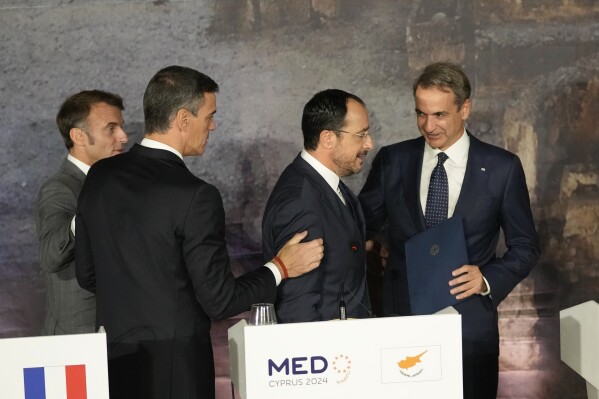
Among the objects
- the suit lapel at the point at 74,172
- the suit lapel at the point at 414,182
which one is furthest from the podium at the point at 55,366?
the suit lapel at the point at 414,182

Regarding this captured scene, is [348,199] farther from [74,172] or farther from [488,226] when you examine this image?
[74,172]

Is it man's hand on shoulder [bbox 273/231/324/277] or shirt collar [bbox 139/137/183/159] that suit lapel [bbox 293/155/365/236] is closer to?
man's hand on shoulder [bbox 273/231/324/277]

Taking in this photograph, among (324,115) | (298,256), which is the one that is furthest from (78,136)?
(298,256)

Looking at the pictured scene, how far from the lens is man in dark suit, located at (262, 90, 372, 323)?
136 inches

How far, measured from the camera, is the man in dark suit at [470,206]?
12.8 ft

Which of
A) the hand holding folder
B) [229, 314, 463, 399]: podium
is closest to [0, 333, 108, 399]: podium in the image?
[229, 314, 463, 399]: podium

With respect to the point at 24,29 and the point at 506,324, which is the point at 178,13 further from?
the point at 506,324

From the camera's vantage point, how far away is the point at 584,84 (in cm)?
498

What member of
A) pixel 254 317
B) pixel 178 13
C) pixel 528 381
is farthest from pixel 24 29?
pixel 528 381

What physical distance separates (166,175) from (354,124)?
806 mm

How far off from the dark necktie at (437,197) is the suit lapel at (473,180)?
0.22ft

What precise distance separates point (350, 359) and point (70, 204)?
4.60ft

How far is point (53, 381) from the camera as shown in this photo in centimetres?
266

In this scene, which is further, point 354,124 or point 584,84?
point 584,84
